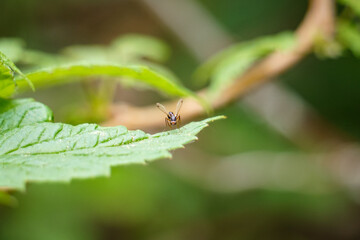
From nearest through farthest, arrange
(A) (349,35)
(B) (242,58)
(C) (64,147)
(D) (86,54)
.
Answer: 1. (C) (64,147)
2. (B) (242,58)
3. (A) (349,35)
4. (D) (86,54)

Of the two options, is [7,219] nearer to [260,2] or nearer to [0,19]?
[0,19]

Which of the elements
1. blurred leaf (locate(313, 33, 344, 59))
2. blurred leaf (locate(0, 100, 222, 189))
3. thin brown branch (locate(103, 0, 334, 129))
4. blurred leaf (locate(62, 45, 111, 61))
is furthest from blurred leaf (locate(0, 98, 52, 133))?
blurred leaf (locate(313, 33, 344, 59))

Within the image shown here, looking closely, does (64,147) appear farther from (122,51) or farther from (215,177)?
(215,177)

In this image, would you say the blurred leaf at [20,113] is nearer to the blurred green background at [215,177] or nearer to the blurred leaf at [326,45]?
the blurred leaf at [326,45]

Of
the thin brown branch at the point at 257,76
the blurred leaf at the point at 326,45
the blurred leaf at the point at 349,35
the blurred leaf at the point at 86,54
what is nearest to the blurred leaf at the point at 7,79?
the thin brown branch at the point at 257,76

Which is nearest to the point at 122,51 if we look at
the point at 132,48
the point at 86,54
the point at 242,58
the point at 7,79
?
the point at 132,48

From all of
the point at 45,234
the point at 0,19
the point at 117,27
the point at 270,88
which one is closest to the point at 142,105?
the point at 117,27

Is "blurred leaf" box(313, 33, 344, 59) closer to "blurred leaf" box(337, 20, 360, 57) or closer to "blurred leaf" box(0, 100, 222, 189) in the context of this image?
"blurred leaf" box(337, 20, 360, 57)
